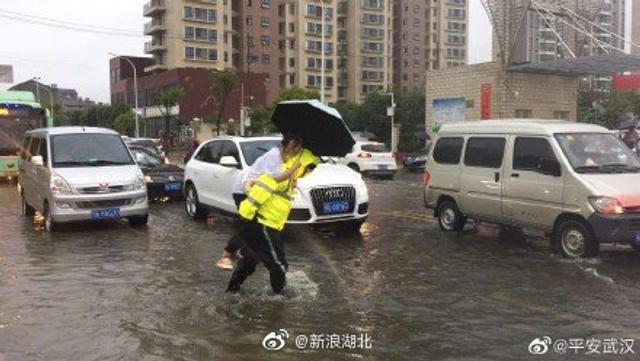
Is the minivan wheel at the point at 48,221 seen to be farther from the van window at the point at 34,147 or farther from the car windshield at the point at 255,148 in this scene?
the car windshield at the point at 255,148

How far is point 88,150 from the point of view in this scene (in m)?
12.7

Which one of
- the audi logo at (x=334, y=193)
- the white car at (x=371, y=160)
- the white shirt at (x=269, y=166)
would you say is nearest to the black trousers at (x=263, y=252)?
the white shirt at (x=269, y=166)

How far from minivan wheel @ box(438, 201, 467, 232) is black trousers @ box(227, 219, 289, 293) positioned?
17.3 ft

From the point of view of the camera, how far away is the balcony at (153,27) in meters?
83.6

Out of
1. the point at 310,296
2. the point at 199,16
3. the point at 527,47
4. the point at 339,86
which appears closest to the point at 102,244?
the point at 310,296

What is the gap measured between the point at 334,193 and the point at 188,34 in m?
75.5

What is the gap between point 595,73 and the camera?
28203mm

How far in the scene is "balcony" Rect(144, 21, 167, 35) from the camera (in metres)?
83.6

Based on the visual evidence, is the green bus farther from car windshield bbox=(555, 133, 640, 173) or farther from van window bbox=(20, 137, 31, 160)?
car windshield bbox=(555, 133, 640, 173)

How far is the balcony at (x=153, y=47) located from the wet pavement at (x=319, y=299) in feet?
248

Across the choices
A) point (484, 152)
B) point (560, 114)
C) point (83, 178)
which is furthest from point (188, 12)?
point (484, 152)

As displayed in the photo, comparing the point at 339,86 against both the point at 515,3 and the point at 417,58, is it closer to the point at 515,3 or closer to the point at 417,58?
the point at 417,58

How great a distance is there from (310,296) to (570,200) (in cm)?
407

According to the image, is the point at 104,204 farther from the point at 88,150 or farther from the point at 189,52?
the point at 189,52
